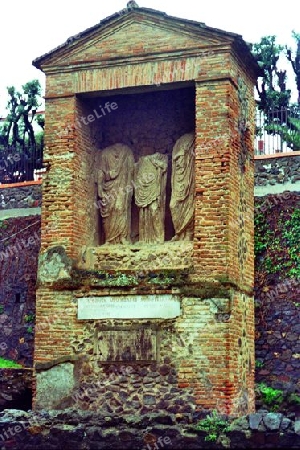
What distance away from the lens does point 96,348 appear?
13062 millimetres

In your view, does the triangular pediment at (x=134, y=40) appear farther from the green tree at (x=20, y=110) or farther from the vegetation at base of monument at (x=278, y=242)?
the green tree at (x=20, y=110)

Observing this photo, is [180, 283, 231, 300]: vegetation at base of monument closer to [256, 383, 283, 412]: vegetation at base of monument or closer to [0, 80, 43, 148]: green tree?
[256, 383, 283, 412]: vegetation at base of monument

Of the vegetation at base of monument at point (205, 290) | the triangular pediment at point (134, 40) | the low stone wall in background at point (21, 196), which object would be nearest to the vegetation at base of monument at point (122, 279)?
the vegetation at base of monument at point (205, 290)

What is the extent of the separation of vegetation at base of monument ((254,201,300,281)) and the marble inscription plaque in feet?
12.7

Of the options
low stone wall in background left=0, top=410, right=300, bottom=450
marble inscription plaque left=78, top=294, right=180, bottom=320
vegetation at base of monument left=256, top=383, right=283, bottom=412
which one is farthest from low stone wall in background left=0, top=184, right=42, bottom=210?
low stone wall in background left=0, top=410, right=300, bottom=450

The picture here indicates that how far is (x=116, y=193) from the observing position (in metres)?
14.3

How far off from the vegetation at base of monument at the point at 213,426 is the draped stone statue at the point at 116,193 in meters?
3.49

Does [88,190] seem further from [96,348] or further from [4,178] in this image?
[4,178]

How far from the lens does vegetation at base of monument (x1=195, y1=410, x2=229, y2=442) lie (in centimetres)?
1195

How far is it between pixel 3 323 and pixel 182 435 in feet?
24.6

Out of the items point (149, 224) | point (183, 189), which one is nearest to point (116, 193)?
A: point (149, 224)

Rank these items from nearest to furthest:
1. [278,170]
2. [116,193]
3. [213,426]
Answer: [213,426]
[116,193]
[278,170]

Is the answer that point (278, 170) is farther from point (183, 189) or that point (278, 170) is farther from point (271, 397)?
point (271, 397)

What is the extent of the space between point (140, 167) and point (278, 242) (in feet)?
11.4
